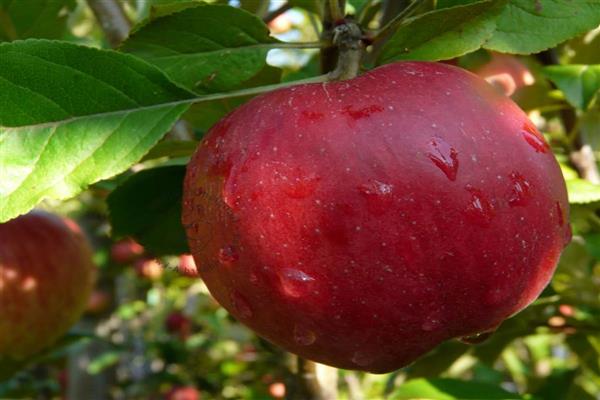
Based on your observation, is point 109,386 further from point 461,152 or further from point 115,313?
point 461,152

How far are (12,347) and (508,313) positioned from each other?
1.08m

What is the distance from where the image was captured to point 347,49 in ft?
2.19

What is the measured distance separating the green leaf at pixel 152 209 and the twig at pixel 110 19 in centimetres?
34

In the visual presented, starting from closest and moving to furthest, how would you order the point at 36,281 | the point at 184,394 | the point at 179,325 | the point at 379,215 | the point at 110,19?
1. the point at 379,215
2. the point at 110,19
3. the point at 36,281
4. the point at 184,394
5. the point at 179,325

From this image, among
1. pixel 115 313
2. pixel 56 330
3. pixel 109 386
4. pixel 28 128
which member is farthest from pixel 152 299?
pixel 28 128

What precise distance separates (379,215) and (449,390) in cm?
58

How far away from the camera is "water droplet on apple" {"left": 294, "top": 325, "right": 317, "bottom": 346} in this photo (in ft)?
1.90

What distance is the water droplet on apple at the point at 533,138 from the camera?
59 cm

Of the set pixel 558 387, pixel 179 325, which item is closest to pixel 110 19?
pixel 558 387

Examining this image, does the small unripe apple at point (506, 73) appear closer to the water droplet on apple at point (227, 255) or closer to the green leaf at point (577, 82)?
the green leaf at point (577, 82)

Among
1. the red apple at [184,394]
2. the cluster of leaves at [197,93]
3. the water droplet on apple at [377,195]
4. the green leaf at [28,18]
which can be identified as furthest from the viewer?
the red apple at [184,394]

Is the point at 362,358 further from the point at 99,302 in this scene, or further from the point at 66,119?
the point at 99,302

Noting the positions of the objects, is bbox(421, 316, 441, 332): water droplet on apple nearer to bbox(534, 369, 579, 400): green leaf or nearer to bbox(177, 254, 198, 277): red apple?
bbox(177, 254, 198, 277): red apple

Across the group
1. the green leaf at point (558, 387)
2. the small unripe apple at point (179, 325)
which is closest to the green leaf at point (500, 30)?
the green leaf at point (558, 387)
